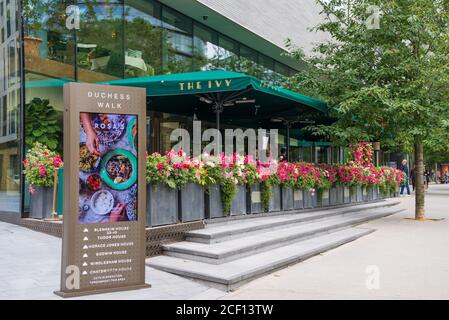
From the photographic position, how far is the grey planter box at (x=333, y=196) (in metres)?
12.5

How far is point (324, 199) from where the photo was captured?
12148 millimetres

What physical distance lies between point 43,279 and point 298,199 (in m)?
6.43

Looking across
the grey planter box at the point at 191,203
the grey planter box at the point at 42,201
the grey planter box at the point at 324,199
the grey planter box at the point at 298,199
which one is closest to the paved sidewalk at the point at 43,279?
the grey planter box at the point at 42,201

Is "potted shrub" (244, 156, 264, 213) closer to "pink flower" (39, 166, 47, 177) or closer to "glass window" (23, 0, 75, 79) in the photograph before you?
"pink flower" (39, 166, 47, 177)

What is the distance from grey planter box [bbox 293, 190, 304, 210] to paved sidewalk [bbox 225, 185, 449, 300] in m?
1.71

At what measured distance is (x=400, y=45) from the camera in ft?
40.1

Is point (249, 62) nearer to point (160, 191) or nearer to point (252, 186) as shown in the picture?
point (252, 186)

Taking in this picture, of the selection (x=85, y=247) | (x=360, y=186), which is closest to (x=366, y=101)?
(x=360, y=186)

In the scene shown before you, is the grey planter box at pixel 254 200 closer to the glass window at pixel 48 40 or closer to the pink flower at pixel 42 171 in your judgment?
the pink flower at pixel 42 171

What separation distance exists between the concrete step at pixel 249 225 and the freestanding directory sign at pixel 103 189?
77.5 inches

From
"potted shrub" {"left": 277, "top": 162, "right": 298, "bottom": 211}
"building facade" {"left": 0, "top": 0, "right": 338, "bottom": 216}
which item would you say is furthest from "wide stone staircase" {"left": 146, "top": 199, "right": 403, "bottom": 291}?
"building facade" {"left": 0, "top": 0, "right": 338, "bottom": 216}
